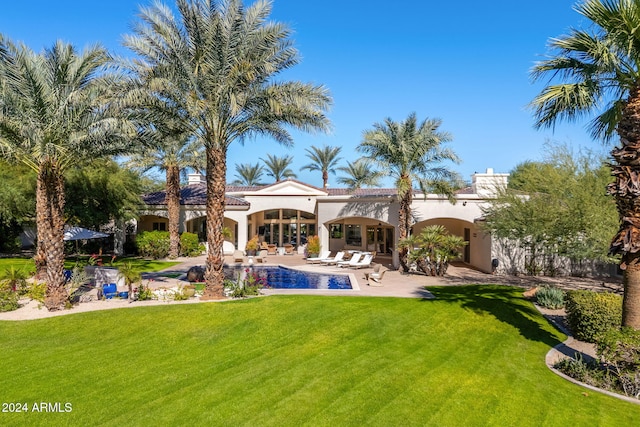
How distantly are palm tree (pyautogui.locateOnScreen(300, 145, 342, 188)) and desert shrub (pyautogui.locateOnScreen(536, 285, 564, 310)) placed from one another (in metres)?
31.5

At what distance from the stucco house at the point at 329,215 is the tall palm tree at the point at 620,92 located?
13.7 m

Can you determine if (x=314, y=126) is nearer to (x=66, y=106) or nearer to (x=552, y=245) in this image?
(x=66, y=106)

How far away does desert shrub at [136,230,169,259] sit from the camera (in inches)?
1115

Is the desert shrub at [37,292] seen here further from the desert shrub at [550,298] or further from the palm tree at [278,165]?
the palm tree at [278,165]

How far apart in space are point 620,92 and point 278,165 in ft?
145

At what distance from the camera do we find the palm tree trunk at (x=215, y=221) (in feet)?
47.2

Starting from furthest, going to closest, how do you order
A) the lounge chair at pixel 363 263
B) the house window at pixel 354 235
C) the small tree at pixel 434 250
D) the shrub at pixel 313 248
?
1. the house window at pixel 354 235
2. the shrub at pixel 313 248
3. the lounge chair at pixel 363 263
4. the small tree at pixel 434 250

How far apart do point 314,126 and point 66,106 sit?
900 cm

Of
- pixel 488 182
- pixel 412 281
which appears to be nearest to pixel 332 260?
pixel 412 281

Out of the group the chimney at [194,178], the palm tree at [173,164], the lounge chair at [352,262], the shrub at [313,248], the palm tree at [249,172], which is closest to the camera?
the lounge chair at [352,262]

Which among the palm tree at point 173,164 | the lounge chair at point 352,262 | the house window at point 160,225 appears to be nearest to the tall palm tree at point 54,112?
the palm tree at point 173,164

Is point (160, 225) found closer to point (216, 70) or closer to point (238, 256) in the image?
point (238, 256)

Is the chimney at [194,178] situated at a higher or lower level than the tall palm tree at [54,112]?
higher

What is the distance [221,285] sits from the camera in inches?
573
